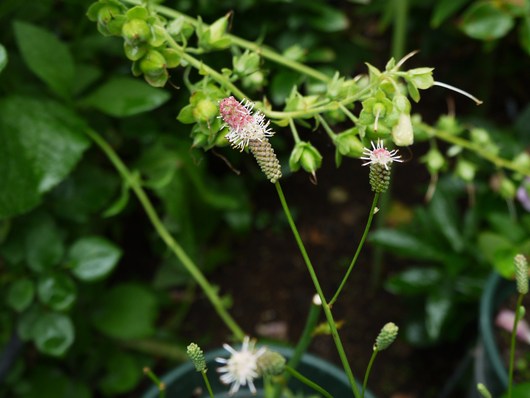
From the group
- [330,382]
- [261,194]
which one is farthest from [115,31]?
[261,194]

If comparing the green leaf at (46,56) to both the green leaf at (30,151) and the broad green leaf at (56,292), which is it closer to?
the green leaf at (30,151)

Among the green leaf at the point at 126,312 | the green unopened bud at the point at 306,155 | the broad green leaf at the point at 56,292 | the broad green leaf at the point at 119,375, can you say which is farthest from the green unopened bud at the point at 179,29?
the broad green leaf at the point at 119,375

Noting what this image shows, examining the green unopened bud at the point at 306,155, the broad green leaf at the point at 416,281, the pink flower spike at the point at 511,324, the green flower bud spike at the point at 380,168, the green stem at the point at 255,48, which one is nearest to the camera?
the green flower bud spike at the point at 380,168

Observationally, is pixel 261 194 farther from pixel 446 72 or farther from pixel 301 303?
pixel 446 72

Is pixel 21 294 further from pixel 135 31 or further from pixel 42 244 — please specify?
pixel 135 31

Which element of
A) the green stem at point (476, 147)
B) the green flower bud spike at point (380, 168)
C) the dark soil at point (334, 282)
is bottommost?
the dark soil at point (334, 282)

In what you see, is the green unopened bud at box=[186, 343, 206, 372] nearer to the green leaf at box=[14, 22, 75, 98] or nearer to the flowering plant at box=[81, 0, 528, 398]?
the flowering plant at box=[81, 0, 528, 398]

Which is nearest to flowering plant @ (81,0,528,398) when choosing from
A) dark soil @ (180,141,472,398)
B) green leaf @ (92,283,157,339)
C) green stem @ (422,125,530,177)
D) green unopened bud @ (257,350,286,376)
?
green unopened bud @ (257,350,286,376)
